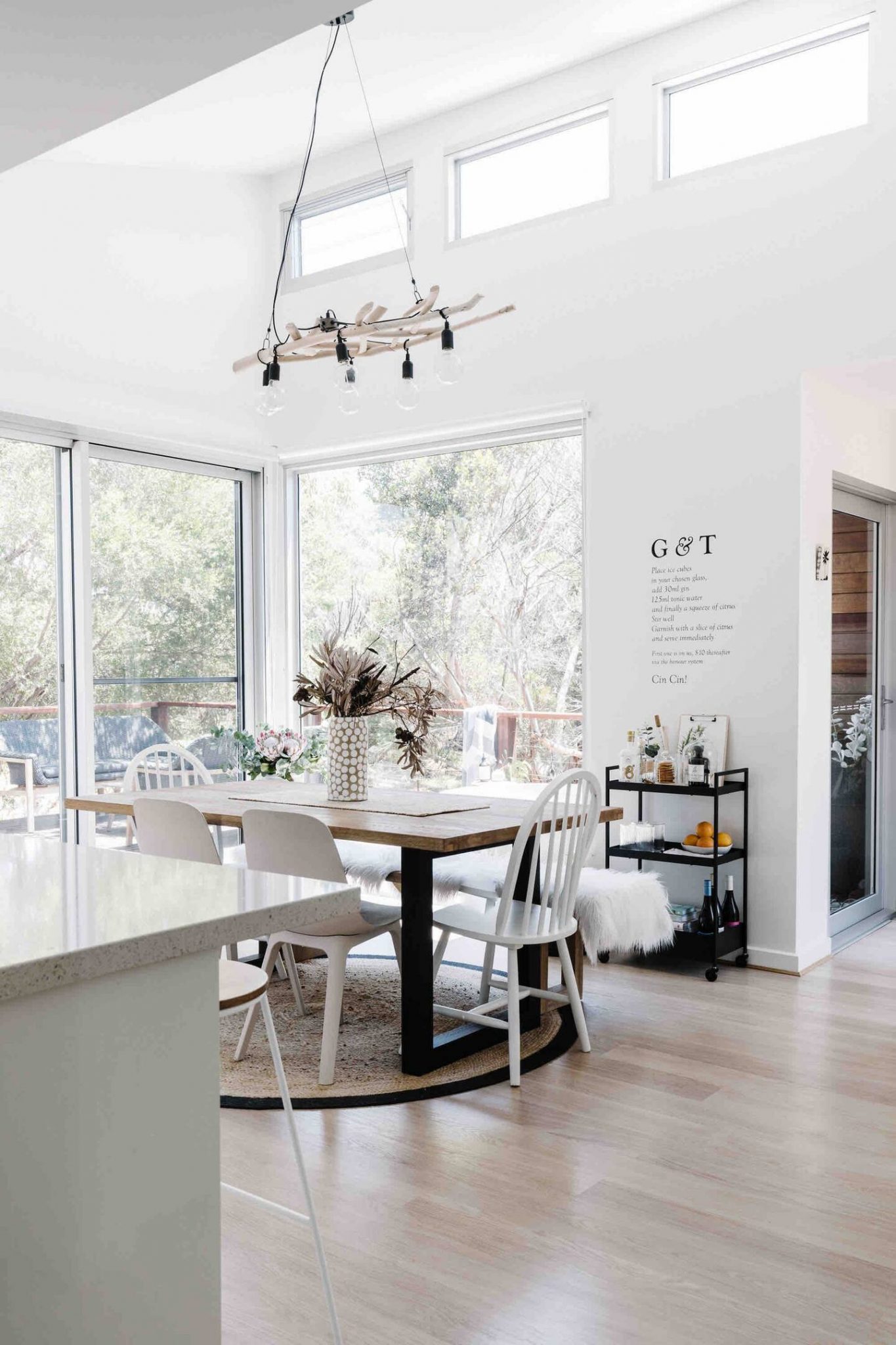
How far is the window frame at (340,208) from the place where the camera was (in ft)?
18.6

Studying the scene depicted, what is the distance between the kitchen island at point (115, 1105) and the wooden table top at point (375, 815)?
1636mm

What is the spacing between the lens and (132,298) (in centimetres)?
551

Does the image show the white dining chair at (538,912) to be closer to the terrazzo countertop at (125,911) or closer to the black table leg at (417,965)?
the black table leg at (417,965)

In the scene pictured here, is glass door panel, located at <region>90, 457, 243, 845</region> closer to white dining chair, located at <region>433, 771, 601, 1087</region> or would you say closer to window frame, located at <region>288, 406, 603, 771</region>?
window frame, located at <region>288, 406, 603, 771</region>

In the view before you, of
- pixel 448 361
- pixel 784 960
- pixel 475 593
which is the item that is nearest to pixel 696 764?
pixel 784 960

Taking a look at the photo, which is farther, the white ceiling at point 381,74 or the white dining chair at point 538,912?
the white ceiling at point 381,74

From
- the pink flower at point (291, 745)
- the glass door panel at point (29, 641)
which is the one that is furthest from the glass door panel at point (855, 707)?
the glass door panel at point (29, 641)

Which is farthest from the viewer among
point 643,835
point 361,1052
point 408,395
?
point 643,835

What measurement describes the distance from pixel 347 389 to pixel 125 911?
2528 mm

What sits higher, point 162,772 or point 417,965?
point 162,772

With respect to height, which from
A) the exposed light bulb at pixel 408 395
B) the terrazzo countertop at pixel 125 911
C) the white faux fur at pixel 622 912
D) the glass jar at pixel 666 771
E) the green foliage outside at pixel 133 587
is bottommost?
the white faux fur at pixel 622 912

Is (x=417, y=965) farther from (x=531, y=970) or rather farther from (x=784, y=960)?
(x=784, y=960)

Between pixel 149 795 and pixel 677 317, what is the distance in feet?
9.24

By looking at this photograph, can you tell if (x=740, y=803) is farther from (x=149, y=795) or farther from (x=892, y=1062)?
(x=149, y=795)
